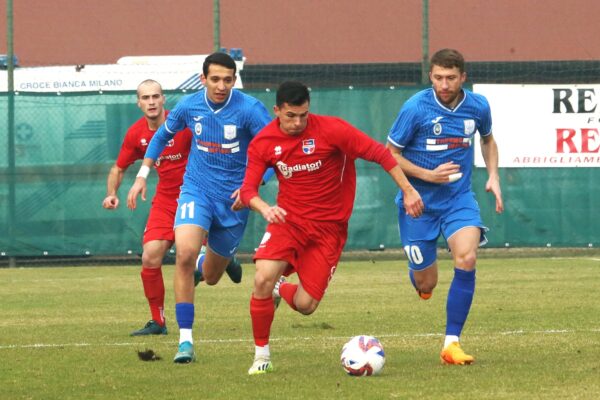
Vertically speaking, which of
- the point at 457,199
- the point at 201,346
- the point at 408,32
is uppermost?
the point at 408,32

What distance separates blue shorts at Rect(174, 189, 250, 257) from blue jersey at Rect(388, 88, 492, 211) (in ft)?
4.33

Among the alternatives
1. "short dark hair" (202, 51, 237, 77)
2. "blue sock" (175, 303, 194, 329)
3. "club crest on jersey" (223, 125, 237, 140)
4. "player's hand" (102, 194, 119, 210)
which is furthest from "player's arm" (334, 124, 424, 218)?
"player's hand" (102, 194, 119, 210)

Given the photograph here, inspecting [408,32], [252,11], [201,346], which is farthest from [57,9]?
[201,346]

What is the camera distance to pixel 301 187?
892cm

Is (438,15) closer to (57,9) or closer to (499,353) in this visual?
(57,9)

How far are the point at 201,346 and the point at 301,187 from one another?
189 centimetres

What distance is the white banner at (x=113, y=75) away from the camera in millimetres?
21812

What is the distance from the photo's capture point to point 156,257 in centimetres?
1147

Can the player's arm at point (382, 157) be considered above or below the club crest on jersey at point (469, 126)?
below

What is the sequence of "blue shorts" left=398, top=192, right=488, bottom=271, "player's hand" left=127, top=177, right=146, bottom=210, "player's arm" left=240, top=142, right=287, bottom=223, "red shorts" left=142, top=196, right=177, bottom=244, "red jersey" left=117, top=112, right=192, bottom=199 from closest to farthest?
1. "player's arm" left=240, top=142, right=287, bottom=223
2. "blue shorts" left=398, top=192, right=488, bottom=271
3. "player's hand" left=127, top=177, right=146, bottom=210
4. "red shorts" left=142, top=196, right=177, bottom=244
5. "red jersey" left=117, top=112, right=192, bottom=199

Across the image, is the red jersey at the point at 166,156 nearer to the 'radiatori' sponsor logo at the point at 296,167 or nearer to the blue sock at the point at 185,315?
the blue sock at the point at 185,315

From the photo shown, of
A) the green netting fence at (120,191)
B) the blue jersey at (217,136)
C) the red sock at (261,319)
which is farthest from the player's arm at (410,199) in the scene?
the green netting fence at (120,191)

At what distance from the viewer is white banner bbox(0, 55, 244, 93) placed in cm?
2181

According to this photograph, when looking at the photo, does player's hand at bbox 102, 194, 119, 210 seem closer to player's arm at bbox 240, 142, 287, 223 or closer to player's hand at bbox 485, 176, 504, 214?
player's arm at bbox 240, 142, 287, 223
